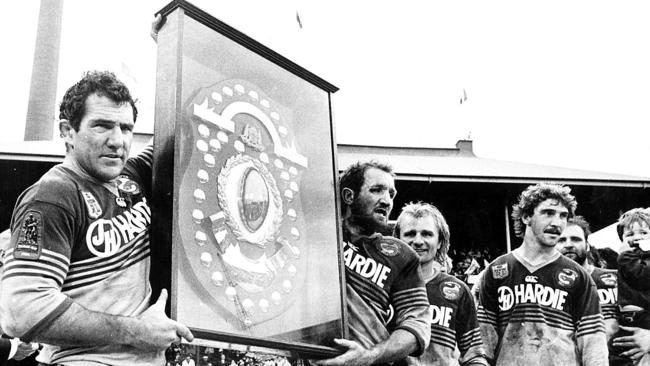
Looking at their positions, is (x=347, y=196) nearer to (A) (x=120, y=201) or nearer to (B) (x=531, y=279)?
(A) (x=120, y=201)

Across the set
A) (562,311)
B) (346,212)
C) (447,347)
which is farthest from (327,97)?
(562,311)

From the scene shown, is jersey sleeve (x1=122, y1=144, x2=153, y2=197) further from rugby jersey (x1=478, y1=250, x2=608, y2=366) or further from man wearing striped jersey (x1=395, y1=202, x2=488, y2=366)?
rugby jersey (x1=478, y1=250, x2=608, y2=366)

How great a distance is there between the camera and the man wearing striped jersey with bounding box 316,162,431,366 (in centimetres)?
284

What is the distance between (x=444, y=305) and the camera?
4324 millimetres

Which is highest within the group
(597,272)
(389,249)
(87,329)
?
(597,272)

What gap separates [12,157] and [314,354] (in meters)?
6.83

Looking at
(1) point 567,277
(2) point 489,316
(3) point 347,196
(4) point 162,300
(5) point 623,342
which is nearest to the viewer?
(4) point 162,300

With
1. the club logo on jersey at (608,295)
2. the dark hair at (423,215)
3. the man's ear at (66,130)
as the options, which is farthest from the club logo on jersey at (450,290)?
the man's ear at (66,130)

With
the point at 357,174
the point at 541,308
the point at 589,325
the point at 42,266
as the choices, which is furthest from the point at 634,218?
the point at 42,266

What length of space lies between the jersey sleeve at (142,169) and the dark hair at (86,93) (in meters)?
0.25

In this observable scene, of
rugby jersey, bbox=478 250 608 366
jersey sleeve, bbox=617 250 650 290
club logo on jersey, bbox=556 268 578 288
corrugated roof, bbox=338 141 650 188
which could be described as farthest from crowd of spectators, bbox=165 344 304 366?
corrugated roof, bbox=338 141 650 188

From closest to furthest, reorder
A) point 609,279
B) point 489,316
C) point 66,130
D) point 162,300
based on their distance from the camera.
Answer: point 162,300 < point 66,130 < point 489,316 < point 609,279

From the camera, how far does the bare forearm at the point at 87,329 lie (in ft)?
6.13

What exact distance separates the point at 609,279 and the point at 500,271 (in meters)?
1.70
